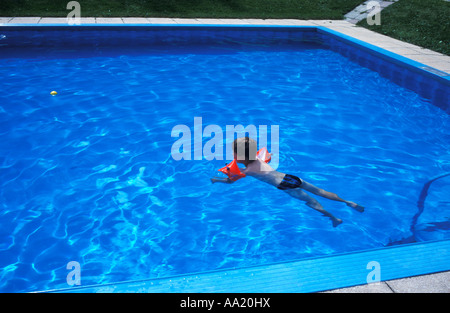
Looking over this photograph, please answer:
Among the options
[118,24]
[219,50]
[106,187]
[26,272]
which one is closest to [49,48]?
[118,24]

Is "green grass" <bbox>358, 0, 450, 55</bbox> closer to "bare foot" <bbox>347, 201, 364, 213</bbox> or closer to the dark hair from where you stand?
"bare foot" <bbox>347, 201, 364, 213</bbox>

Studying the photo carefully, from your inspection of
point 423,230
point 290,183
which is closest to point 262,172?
point 290,183

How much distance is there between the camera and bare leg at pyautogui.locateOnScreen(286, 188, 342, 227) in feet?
12.8

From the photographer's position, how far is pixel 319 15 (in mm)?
12156

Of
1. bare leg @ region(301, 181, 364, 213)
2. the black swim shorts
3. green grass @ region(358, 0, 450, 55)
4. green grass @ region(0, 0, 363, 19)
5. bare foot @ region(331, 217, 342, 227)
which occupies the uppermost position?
green grass @ region(0, 0, 363, 19)

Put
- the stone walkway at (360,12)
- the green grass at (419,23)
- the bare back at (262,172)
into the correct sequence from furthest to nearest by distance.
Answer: the stone walkway at (360,12)
the green grass at (419,23)
the bare back at (262,172)

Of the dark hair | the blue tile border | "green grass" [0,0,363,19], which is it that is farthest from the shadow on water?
"green grass" [0,0,363,19]

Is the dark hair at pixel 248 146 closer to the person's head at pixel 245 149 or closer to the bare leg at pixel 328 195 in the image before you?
the person's head at pixel 245 149

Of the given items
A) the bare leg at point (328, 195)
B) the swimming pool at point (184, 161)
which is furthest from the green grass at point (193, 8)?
the bare leg at point (328, 195)

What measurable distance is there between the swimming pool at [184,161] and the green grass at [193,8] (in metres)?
1.74

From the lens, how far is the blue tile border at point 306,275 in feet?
8.64

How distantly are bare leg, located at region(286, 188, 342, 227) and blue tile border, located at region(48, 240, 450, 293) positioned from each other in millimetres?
924
